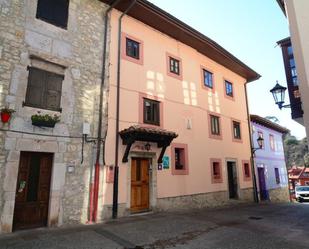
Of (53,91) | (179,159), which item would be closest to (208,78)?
(179,159)

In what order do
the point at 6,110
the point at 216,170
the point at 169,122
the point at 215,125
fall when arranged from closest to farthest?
the point at 6,110, the point at 169,122, the point at 216,170, the point at 215,125

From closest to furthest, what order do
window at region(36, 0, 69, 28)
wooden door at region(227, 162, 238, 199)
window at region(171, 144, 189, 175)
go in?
window at region(36, 0, 69, 28) → window at region(171, 144, 189, 175) → wooden door at region(227, 162, 238, 199)

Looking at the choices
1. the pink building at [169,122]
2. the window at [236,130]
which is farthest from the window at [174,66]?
the window at [236,130]

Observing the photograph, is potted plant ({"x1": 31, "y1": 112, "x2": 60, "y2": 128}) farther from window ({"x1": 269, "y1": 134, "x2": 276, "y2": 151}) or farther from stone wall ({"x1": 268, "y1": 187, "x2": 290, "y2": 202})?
window ({"x1": 269, "y1": 134, "x2": 276, "y2": 151})

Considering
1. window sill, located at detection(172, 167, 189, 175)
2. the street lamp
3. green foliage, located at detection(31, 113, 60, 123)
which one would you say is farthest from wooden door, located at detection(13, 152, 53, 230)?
the street lamp

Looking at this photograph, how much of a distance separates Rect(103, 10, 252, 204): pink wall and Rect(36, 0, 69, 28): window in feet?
6.13

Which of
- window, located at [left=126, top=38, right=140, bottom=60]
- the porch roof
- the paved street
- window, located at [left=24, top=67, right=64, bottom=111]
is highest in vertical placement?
window, located at [left=126, top=38, right=140, bottom=60]

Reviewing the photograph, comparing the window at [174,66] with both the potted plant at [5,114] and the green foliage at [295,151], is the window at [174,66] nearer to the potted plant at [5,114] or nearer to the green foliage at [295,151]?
the potted plant at [5,114]

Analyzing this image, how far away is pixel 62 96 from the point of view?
762 centimetres

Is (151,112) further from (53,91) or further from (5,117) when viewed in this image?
(5,117)

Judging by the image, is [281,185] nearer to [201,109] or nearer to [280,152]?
[280,152]

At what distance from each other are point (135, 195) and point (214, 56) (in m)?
9.33

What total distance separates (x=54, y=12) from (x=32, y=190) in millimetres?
5832

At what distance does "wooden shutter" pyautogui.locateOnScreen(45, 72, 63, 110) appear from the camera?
7.35m
